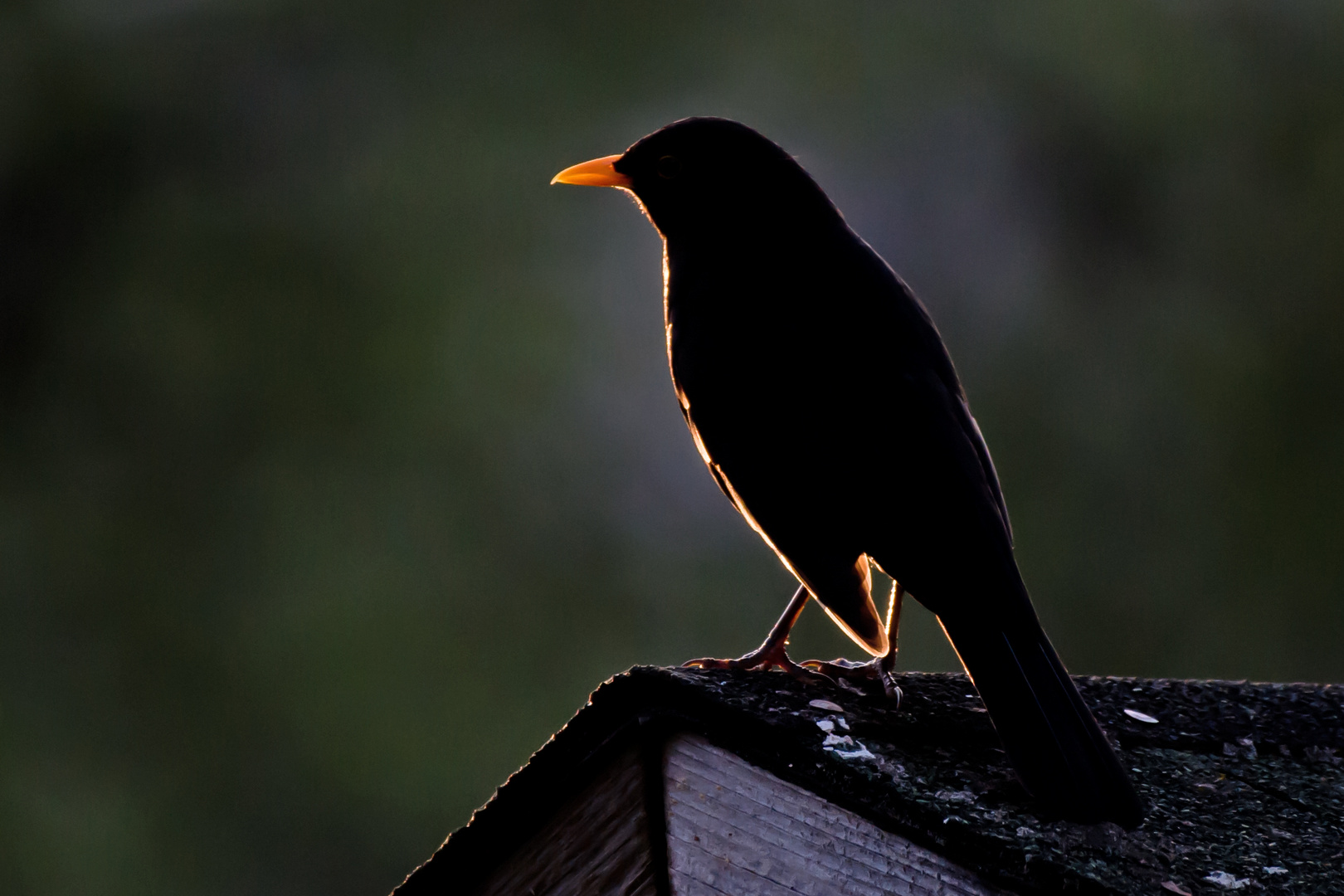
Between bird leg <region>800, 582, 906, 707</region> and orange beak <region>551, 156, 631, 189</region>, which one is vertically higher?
orange beak <region>551, 156, 631, 189</region>

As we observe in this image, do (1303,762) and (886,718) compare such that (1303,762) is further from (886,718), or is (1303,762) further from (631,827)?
(631,827)

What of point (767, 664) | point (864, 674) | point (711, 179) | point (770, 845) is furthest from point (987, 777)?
point (711, 179)

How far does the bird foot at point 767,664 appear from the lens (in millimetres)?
2316

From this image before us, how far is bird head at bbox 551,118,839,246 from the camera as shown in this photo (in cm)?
314

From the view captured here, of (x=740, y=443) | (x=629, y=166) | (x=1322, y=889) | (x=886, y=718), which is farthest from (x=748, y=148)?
(x=1322, y=889)

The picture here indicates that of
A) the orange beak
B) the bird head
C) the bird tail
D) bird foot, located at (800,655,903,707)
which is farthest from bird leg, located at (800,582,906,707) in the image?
the orange beak

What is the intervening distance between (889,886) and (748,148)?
6.29 feet

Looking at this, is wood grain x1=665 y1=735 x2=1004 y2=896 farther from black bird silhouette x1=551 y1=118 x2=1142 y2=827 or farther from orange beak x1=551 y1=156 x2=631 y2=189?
orange beak x1=551 y1=156 x2=631 y2=189

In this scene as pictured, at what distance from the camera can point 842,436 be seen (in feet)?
8.03

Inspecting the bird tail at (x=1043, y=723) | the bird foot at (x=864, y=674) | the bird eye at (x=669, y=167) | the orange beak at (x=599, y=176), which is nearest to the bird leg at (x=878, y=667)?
the bird foot at (x=864, y=674)

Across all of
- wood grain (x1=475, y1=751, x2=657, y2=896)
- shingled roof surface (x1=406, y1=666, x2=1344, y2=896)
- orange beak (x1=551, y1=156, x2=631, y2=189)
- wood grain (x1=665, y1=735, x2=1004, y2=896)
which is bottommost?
wood grain (x1=475, y1=751, x2=657, y2=896)

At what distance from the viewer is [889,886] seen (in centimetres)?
185

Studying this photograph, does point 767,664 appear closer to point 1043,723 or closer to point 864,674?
point 864,674

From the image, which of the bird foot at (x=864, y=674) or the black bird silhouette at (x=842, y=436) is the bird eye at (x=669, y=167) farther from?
the bird foot at (x=864, y=674)
